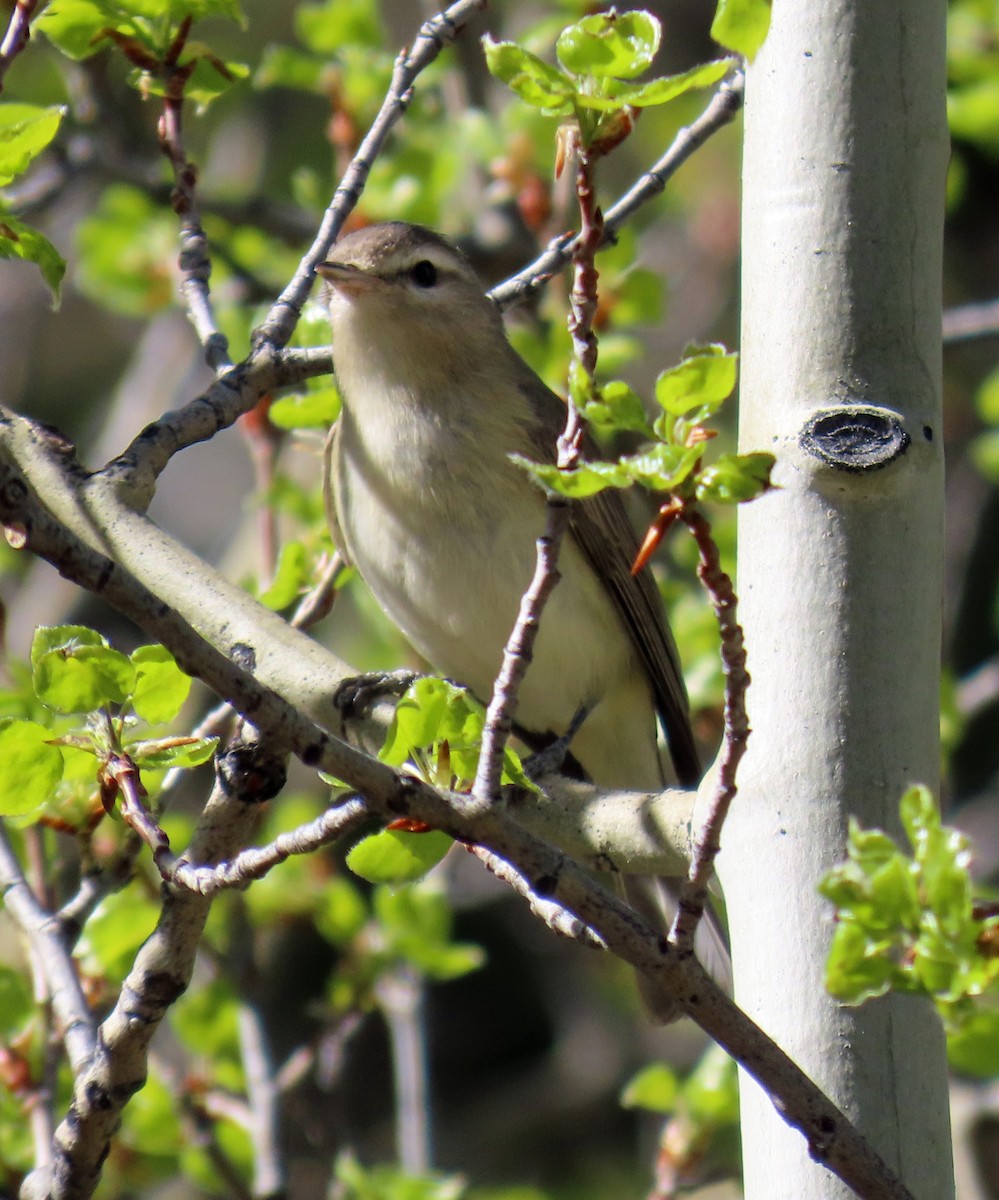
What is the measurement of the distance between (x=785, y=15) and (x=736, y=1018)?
1.45 metres

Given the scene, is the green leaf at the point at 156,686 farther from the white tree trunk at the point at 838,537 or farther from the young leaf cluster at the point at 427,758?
the white tree trunk at the point at 838,537

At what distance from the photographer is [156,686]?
2.13 m

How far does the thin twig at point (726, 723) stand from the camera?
1536 mm

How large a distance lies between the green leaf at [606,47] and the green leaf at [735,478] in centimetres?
49

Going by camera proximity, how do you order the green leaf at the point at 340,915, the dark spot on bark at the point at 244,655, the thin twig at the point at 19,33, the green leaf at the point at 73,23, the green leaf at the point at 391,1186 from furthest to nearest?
the green leaf at the point at 340,915 → the green leaf at the point at 391,1186 → the dark spot on bark at the point at 244,655 → the green leaf at the point at 73,23 → the thin twig at the point at 19,33

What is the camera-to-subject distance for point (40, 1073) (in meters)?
3.32

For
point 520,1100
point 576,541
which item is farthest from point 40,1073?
point 520,1100

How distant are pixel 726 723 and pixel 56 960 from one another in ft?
5.02

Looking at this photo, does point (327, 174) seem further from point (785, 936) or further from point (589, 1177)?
point (785, 936)

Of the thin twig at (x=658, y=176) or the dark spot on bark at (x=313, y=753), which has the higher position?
the thin twig at (x=658, y=176)

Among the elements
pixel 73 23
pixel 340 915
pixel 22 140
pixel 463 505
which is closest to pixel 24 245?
pixel 22 140

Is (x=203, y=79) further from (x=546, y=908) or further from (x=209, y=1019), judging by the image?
(x=209, y=1019)

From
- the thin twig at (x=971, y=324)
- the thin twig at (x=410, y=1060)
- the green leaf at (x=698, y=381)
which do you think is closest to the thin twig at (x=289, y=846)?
the green leaf at (x=698, y=381)

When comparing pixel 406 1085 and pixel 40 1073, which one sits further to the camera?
pixel 406 1085
